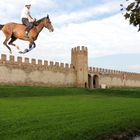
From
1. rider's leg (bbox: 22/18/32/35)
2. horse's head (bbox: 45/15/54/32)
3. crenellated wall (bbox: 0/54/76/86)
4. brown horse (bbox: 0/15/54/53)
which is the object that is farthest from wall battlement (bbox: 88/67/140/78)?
rider's leg (bbox: 22/18/32/35)

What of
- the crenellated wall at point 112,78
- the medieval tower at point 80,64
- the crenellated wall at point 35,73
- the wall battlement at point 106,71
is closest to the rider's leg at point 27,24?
the crenellated wall at point 35,73

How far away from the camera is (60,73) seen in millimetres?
50062

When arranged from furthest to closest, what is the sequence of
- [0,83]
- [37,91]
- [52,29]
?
[0,83] → [37,91] → [52,29]

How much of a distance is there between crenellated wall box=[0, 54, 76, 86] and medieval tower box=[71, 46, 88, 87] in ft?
2.35

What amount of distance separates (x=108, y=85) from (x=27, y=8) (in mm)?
45737

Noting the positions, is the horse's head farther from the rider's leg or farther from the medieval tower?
the medieval tower

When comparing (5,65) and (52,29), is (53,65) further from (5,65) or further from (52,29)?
(52,29)

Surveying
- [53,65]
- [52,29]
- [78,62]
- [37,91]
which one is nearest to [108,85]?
[78,62]

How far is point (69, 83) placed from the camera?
51.7 m

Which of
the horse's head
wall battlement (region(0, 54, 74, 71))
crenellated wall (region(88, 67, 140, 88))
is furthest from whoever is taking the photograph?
crenellated wall (region(88, 67, 140, 88))

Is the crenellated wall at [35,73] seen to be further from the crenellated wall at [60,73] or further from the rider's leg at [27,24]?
the rider's leg at [27,24]

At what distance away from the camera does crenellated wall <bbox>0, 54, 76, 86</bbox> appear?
140 ft

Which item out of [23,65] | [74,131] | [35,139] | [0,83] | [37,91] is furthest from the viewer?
[23,65]

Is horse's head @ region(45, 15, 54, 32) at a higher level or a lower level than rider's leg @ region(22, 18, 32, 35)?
higher
